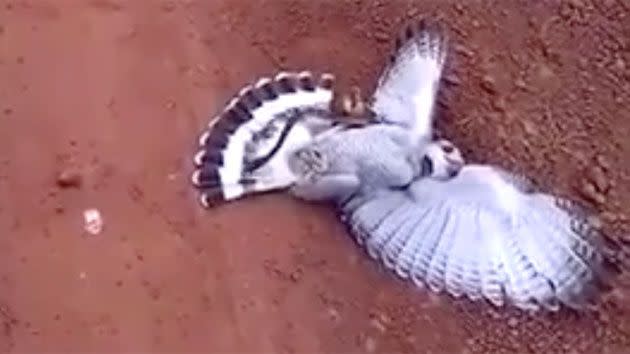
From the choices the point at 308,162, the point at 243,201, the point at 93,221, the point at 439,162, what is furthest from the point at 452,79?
the point at 93,221

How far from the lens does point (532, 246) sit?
5.50 metres

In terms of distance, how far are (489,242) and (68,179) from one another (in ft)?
3.69

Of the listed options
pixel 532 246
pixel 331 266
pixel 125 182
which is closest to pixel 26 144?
pixel 125 182

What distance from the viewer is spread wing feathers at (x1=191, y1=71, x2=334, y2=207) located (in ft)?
18.9

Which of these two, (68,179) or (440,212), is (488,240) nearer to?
(440,212)

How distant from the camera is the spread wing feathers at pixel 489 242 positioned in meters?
5.50

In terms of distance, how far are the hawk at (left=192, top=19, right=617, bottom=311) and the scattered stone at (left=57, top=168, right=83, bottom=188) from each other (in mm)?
312

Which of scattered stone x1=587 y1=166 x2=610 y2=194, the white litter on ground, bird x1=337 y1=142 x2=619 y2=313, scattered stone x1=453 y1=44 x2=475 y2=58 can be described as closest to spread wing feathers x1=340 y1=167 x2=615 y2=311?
bird x1=337 y1=142 x2=619 y2=313

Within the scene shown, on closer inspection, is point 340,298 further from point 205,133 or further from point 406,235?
point 205,133

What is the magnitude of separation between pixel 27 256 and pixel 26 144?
316 millimetres

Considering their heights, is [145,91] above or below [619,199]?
above

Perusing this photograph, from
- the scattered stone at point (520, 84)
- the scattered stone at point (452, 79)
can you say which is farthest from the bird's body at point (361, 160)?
the scattered stone at point (520, 84)

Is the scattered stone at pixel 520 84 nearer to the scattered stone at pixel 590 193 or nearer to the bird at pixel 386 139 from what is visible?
the bird at pixel 386 139

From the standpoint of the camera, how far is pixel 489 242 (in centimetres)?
550
